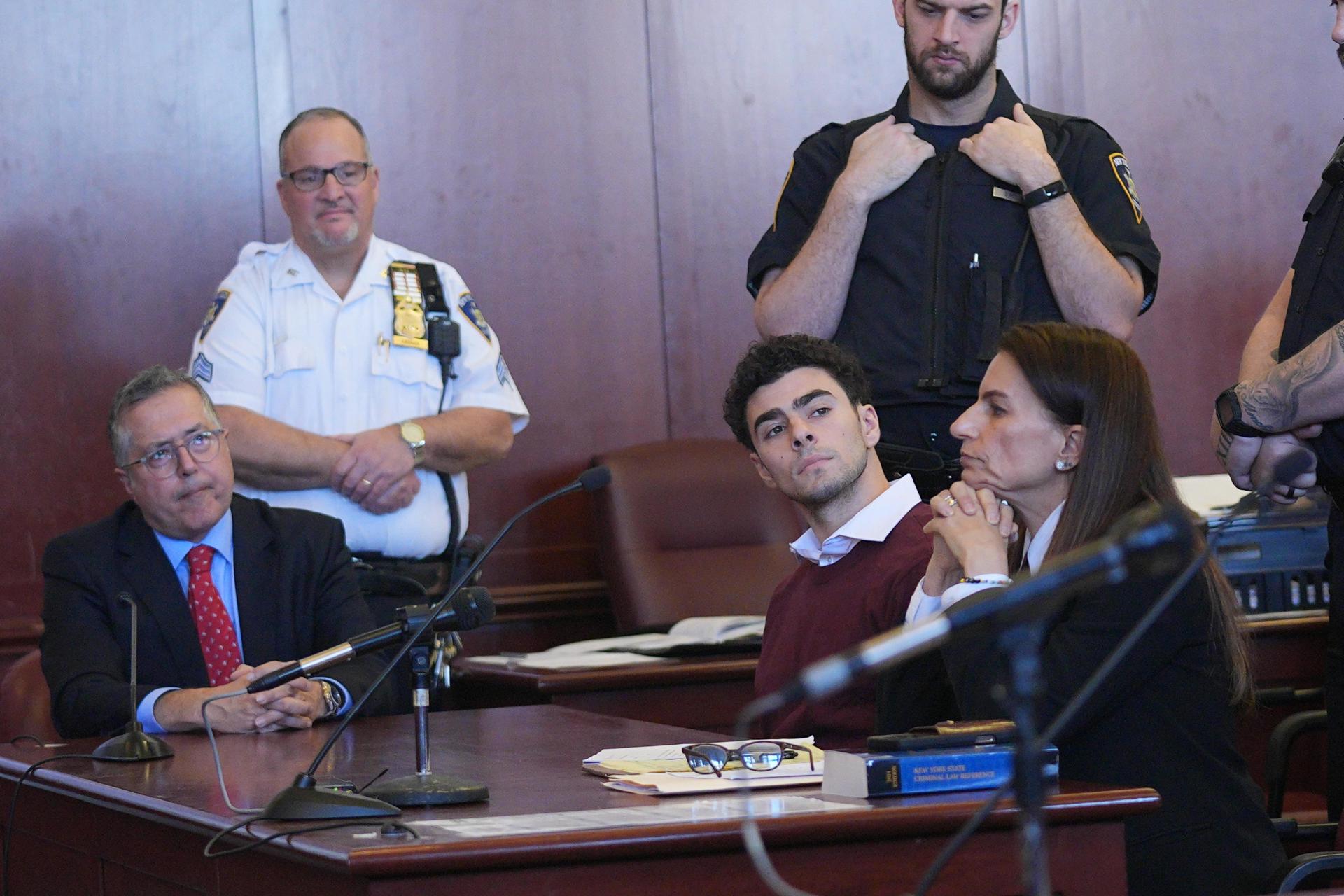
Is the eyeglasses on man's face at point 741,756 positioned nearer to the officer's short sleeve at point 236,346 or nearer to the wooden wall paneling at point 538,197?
the officer's short sleeve at point 236,346

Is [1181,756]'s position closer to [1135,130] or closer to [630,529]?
[630,529]

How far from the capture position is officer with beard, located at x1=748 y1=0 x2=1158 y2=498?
3055 millimetres

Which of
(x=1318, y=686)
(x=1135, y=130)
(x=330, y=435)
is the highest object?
(x=1135, y=130)

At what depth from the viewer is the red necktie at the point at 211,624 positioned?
3.17 meters

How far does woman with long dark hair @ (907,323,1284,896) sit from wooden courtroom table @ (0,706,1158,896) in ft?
1.10

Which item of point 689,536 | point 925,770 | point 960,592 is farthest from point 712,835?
point 689,536

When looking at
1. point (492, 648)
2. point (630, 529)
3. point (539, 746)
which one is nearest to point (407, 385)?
point (630, 529)

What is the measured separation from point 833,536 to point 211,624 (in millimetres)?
1231

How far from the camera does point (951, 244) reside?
3.15 m

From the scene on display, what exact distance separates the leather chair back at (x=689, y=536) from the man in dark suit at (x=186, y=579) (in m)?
1.16

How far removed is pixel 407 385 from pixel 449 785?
2132 mm

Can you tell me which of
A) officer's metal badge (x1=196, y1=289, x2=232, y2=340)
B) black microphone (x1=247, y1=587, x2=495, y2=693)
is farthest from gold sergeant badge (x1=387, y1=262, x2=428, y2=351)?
black microphone (x1=247, y1=587, x2=495, y2=693)

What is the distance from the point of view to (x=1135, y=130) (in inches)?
207

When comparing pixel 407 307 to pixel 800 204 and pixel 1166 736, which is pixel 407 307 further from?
pixel 1166 736
